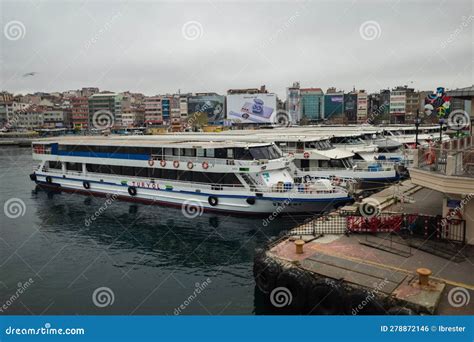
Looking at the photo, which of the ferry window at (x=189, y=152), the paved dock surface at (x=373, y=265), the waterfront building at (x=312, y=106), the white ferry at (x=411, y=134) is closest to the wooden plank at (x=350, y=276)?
the paved dock surface at (x=373, y=265)

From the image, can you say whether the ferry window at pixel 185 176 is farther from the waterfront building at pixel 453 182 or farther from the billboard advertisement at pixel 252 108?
the billboard advertisement at pixel 252 108

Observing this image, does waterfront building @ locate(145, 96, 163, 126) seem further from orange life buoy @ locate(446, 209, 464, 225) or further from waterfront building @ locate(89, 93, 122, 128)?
orange life buoy @ locate(446, 209, 464, 225)

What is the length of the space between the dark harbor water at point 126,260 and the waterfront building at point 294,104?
11527 cm

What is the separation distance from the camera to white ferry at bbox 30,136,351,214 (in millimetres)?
24172

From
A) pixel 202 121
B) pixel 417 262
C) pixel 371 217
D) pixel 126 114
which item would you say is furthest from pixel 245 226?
pixel 126 114

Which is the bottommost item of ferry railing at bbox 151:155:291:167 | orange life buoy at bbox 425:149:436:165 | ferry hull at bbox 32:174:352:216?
ferry hull at bbox 32:174:352:216

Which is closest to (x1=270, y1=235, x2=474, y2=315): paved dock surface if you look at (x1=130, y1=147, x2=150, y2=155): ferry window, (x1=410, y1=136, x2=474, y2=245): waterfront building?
(x1=410, y1=136, x2=474, y2=245): waterfront building

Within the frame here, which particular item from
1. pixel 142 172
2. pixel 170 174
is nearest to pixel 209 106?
pixel 142 172

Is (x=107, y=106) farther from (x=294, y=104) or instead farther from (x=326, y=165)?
(x=326, y=165)

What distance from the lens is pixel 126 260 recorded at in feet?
62.2

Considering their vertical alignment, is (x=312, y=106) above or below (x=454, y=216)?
above

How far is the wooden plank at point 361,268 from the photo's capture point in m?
11.2

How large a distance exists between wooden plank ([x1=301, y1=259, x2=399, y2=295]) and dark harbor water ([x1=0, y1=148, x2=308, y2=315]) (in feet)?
8.86

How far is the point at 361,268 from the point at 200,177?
1605 cm
